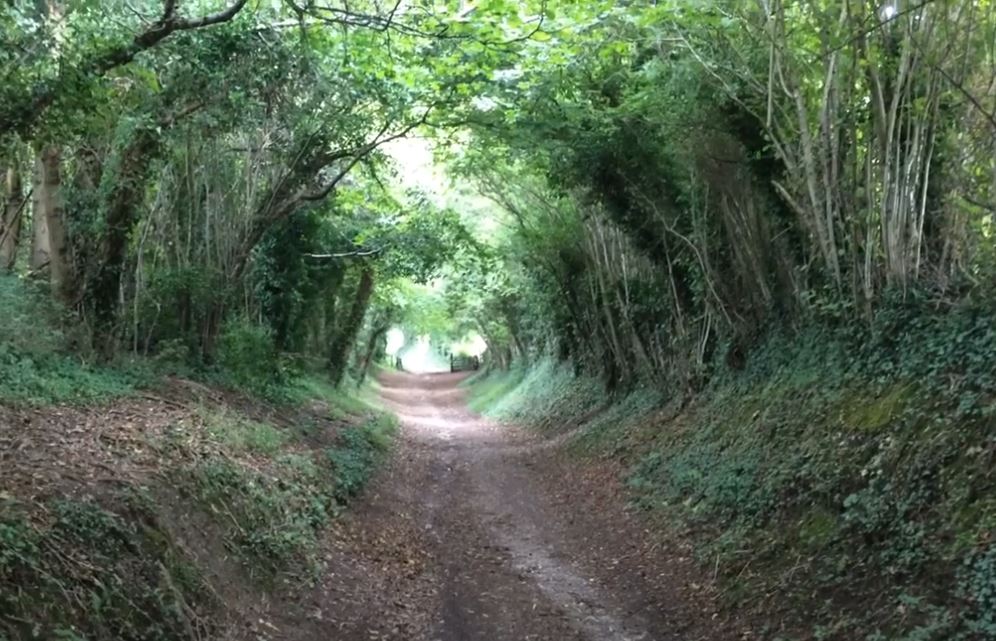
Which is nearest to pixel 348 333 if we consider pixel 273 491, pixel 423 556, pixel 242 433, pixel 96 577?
pixel 242 433

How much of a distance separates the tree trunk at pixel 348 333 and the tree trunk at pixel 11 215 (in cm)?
1069

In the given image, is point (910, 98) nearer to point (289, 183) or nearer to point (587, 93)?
point (587, 93)

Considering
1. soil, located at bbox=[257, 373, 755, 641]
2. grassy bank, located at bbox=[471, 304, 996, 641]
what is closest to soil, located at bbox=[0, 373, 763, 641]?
soil, located at bbox=[257, 373, 755, 641]

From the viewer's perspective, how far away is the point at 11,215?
45.4 ft

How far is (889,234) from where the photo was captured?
8.51 meters

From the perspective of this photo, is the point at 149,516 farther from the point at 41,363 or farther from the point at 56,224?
the point at 56,224

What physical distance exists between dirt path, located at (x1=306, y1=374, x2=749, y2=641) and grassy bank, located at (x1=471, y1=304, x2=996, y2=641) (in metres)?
0.58

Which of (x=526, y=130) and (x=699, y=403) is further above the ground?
(x=526, y=130)

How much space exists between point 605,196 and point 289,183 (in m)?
5.72

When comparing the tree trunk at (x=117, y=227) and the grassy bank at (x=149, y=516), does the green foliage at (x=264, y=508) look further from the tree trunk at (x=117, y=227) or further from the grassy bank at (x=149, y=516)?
the tree trunk at (x=117, y=227)

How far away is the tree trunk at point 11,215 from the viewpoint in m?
13.3

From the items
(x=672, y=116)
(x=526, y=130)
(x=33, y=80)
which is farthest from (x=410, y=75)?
(x=33, y=80)

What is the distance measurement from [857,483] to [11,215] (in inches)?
541

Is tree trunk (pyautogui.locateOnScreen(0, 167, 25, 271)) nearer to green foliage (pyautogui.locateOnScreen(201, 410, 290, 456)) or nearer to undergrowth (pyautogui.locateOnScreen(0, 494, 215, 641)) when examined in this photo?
green foliage (pyautogui.locateOnScreen(201, 410, 290, 456))
